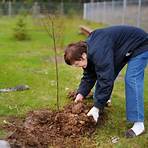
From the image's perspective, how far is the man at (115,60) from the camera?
574cm

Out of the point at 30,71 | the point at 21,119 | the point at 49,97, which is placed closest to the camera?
the point at 21,119

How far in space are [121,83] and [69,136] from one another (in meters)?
4.04

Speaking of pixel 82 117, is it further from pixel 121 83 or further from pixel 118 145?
pixel 121 83

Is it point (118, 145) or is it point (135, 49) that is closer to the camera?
point (118, 145)

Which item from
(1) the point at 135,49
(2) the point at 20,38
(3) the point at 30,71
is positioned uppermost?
(1) the point at 135,49

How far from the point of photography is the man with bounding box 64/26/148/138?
18.8ft

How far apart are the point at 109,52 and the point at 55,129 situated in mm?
1213

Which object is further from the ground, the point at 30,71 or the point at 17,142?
the point at 17,142

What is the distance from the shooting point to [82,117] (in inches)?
240

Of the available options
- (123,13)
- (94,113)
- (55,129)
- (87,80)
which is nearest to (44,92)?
(87,80)

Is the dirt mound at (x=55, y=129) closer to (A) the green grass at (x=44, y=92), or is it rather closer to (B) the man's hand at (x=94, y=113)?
(B) the man's hand at (x=94, y=113)

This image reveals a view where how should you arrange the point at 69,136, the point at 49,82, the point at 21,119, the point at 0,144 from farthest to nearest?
the point at 49,82, the point at 21,119, the point at 69,136, the point at 0,144

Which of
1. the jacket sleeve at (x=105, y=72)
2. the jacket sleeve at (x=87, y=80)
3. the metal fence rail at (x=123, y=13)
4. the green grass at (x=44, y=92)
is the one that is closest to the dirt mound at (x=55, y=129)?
the green grass at (x=44, y=92)

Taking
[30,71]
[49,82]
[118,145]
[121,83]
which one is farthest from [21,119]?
[30,71]
